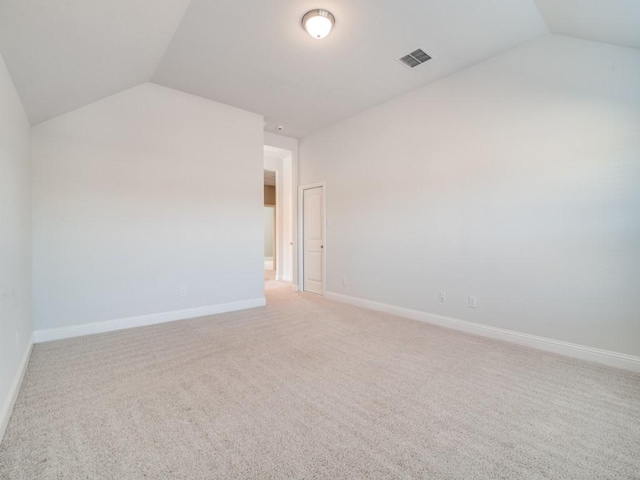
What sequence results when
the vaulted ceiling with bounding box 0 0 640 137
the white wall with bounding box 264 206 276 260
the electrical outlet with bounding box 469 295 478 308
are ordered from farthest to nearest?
the white wall with bounding box 264 206 276 260 → the electrical outlet with bounding box 469 295 478 308 → the vaulted ceiling with bounding box 0 0 640 137

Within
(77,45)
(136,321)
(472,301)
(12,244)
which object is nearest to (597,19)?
(472,301)

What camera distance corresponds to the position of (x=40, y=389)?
2.19 m

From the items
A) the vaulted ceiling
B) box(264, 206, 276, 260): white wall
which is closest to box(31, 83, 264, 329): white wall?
the vaulted ceiling

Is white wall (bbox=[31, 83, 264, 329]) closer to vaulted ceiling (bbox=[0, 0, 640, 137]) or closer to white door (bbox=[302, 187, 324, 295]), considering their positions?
vaulted ceiling (bbox=[0, 0, 640, 137])

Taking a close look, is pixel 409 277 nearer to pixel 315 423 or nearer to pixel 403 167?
pixel 403 167

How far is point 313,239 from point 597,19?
459 centimetres

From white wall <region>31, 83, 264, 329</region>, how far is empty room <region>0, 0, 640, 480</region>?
1.1 inches

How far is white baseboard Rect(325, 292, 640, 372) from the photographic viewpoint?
257 centimetres

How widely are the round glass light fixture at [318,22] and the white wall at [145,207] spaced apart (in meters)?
2.19

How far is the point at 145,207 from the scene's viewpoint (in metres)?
3.78

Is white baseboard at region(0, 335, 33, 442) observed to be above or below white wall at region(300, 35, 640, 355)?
below

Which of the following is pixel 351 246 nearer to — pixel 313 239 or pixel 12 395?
pixel 313 239

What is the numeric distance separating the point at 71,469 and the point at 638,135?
14.7 ft

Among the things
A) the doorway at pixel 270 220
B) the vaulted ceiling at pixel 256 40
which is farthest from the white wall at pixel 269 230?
the vaulted ceiling at pixel 256 40
